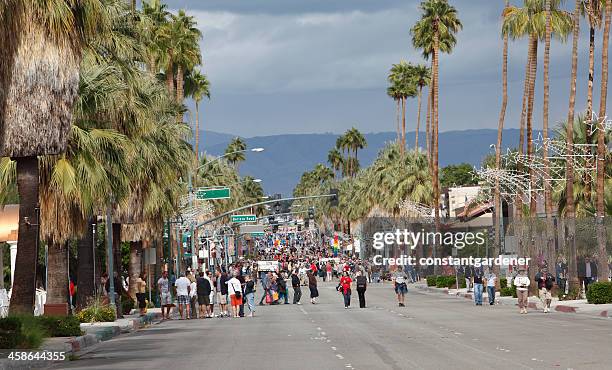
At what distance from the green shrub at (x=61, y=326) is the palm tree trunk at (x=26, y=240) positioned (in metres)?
1.30

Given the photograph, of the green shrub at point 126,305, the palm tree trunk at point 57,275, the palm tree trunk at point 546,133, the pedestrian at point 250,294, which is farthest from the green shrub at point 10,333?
the palm tree trunk at point 546,133

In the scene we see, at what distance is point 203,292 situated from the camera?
46875 mm

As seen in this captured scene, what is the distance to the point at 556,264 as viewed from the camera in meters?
54.7

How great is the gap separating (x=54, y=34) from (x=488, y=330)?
557 inches

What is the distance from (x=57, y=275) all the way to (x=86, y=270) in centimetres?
538

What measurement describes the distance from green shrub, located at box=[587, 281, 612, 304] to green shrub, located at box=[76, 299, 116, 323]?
17.1m

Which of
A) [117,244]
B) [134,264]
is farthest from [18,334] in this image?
[134,264]

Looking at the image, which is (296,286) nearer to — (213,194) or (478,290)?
(213,194)

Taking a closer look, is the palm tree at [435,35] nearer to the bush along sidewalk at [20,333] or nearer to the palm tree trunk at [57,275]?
the palm tree trunk at [57,275]


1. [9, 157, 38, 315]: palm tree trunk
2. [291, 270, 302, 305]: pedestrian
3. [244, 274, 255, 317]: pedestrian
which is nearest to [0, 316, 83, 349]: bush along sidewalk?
[9, 157, 38, 315]: palm tree trunk

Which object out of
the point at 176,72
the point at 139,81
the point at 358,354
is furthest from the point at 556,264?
the point at 358,354

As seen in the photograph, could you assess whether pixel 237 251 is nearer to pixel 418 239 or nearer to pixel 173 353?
pixel 418 239

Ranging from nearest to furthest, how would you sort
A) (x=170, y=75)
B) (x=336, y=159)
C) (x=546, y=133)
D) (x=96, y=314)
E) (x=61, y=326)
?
(x=61, y=326), (x=96, y=314), (x=546, y=133), (x=170, y=75), (x=336, y=159)

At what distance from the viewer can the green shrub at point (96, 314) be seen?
1565 inches
